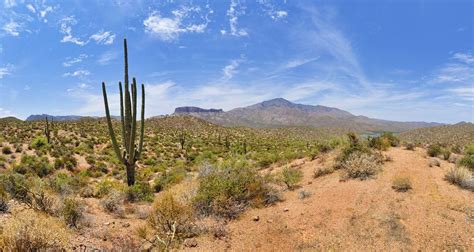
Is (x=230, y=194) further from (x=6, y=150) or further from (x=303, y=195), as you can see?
(x=6, y=150)

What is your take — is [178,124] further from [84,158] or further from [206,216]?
[206,216]

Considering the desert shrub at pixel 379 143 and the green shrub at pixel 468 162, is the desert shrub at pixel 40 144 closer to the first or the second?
the desert shrub at pixel 379 143

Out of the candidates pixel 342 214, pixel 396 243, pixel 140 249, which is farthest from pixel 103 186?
pixel 396 243

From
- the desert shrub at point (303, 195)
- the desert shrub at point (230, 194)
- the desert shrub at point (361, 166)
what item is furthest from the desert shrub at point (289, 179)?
the desert shrub at point (361, 166)

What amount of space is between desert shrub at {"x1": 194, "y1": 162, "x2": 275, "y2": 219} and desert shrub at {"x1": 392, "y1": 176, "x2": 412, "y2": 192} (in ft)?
12.0

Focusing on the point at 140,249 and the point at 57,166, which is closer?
the point at 140,249

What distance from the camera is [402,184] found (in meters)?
8.70

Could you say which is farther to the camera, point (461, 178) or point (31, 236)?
point (461, 178)

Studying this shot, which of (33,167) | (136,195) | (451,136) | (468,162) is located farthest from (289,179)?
(451,136)

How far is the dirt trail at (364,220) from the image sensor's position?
6.31 m

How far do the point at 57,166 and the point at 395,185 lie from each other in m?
20.3

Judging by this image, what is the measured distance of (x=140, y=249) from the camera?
5.98 m

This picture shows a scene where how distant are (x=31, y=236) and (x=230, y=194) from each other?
16.3 ft

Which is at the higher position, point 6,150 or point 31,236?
point 6,150
